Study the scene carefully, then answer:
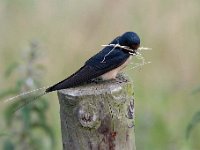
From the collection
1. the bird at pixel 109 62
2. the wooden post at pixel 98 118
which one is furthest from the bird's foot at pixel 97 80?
the wooden post at pixel 98 118

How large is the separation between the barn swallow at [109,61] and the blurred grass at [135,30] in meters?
3.06

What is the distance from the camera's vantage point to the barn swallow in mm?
3668

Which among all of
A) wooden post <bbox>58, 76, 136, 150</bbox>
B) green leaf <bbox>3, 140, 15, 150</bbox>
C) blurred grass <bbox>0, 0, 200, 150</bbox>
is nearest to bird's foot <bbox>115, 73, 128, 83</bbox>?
wooden post <bbox>58, 76, 136, 150</bbox>

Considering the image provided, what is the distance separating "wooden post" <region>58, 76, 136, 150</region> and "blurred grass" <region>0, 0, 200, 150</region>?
3.41m

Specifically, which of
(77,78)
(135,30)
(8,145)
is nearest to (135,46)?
(77,78)

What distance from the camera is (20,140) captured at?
5.47 m

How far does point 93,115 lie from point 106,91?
0.17 meters

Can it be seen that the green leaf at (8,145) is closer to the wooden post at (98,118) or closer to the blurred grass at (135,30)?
the blurred grass at (135,30)

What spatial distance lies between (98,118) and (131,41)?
65 cm

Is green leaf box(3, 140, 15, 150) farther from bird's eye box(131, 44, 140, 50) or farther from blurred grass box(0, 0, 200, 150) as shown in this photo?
bird's eye box(131, 44, 140, 50)

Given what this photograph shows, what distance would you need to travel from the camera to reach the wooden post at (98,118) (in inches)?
131

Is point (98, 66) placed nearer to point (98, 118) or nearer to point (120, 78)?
point (120, 78)

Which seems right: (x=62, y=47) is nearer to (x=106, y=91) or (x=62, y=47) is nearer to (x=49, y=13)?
(x=49, y=13)

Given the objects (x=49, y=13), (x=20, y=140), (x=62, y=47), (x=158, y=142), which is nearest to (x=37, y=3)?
(x=49, y=13)
